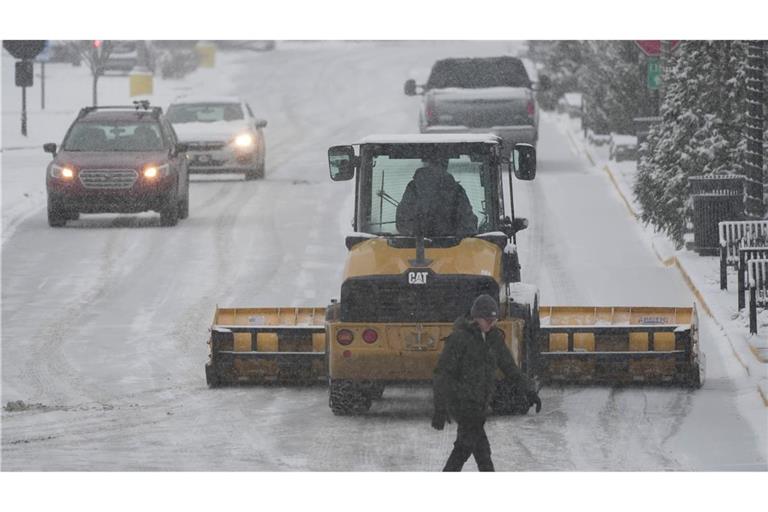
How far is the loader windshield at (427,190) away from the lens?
15867 millimetres

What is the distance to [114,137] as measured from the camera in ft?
101

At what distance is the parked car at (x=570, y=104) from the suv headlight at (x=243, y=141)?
13.6 metres

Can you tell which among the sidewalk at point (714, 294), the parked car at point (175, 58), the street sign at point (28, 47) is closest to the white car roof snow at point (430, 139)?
the sidewalk at point (714, 294)

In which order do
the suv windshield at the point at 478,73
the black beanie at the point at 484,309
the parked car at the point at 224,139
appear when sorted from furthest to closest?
the parked car at the point at 224,139
the suv windshield at the point at 478,73
the black beanie at the point at 484,309

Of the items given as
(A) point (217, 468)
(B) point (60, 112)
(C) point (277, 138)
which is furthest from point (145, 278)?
(B) point (60, 112)

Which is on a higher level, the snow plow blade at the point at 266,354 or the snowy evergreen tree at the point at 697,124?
the snowy evergreen tree at the point at 697,124

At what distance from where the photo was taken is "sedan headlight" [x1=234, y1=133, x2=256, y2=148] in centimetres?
3650

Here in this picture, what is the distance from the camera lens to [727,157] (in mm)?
26688

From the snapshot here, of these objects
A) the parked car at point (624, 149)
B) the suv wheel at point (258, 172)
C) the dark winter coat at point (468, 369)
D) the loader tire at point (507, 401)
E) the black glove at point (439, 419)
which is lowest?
the loader tire at point (507, 401)

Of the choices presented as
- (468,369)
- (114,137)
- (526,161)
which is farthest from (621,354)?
(114,137)

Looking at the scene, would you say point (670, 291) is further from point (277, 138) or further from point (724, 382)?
point (277, 138)

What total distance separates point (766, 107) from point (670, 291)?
3341 millimetres

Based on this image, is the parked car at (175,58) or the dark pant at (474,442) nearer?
the dark pant at (474,442)

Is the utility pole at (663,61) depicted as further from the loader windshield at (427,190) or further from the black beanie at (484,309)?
the black beanie at (484,309)
